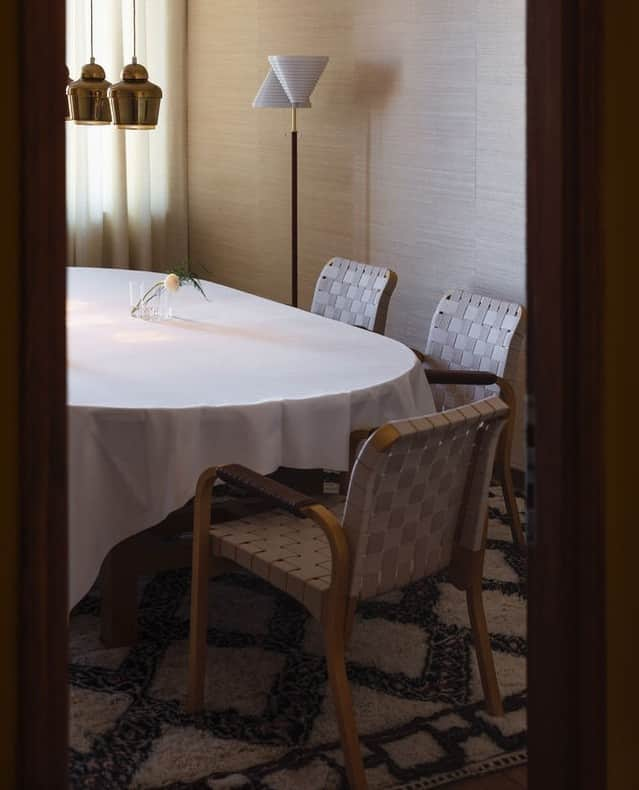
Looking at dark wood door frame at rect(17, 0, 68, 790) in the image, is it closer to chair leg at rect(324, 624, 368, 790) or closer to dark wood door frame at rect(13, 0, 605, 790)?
dark wood door frame at rect(13, 0, 605, 790)

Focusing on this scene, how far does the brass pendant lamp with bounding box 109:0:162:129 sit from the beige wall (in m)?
1.43

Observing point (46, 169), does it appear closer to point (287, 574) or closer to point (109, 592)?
point (287, 574)

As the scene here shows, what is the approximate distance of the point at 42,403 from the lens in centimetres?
122

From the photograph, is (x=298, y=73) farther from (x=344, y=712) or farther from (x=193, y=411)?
(x=344, y=712)

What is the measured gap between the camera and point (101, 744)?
2.76 metres

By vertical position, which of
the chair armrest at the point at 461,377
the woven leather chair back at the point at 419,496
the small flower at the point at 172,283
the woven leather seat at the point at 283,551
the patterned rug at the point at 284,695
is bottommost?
the patterned rug at the point at 284,695

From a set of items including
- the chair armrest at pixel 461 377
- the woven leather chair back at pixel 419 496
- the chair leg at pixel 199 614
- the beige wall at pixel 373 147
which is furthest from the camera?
the beige wall at pixel 373 147

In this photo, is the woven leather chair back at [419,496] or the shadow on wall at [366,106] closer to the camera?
the woven leather chair back at [419,496]

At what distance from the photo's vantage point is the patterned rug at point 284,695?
2.68 m

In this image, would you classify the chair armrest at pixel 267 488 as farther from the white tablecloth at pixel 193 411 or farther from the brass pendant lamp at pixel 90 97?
the brass pendant lamp at pixel 90 97

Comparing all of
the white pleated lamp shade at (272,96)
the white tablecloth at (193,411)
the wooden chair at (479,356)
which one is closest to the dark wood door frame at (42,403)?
the white tablecloth at (193,411)

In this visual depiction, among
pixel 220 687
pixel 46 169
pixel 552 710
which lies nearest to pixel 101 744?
pixel 220 687

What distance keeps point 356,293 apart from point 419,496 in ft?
6.95

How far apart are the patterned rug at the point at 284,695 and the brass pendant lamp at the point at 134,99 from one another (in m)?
1.54
